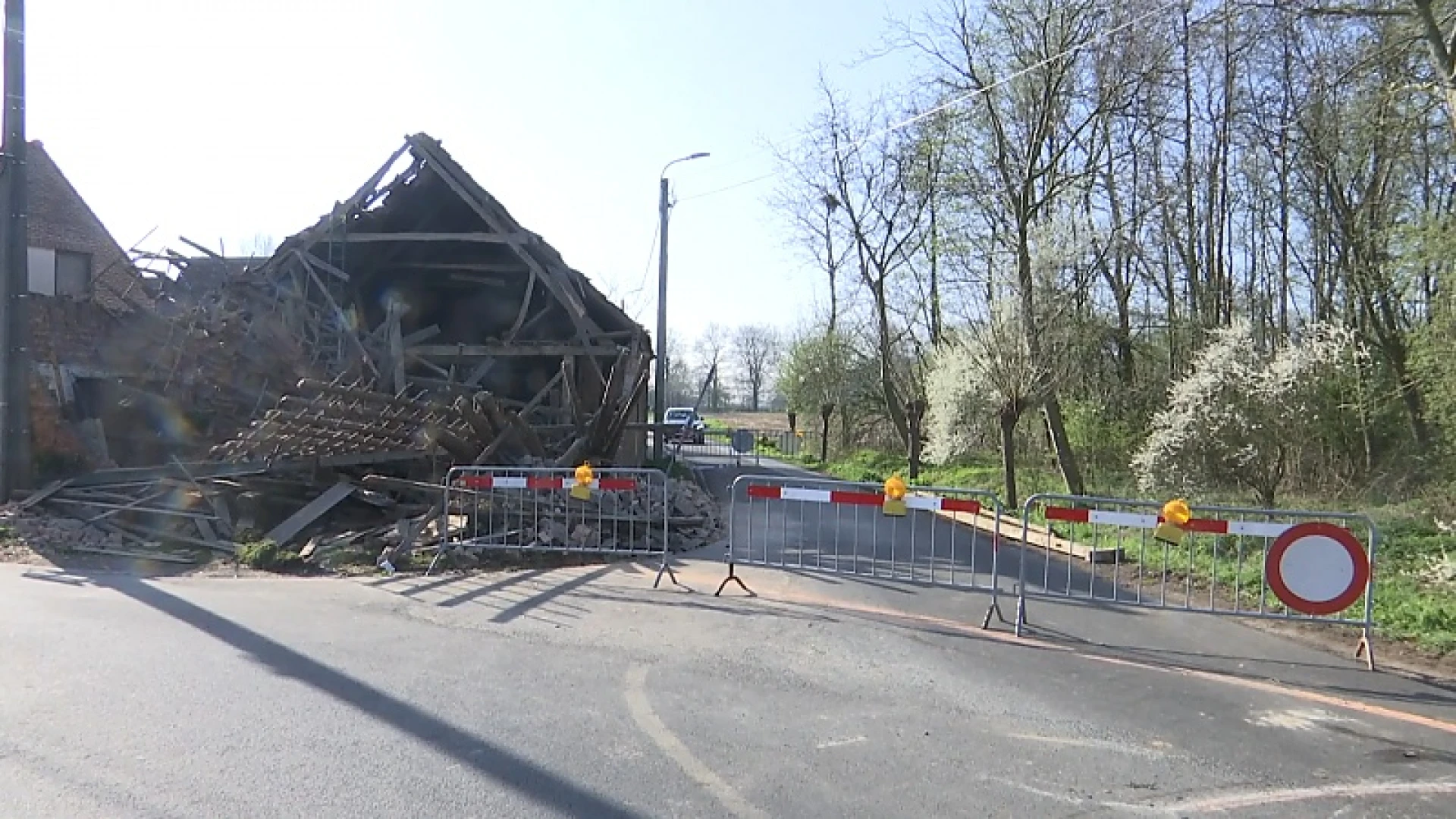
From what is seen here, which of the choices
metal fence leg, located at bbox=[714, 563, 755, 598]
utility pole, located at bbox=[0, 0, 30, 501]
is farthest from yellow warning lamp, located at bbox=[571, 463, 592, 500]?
utility pole, located at bbox=[0, 0, 30, 501]

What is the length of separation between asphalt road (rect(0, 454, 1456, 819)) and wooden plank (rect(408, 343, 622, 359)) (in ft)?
40.7

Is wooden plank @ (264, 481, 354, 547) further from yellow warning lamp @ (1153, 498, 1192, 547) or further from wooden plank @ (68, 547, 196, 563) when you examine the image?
yellow warning lamp @ (1153, 498, 1192, 547)

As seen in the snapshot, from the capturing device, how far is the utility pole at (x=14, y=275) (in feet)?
45.3

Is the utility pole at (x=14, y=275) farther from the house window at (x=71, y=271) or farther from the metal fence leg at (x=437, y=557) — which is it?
the house window at (x=71, y=271)

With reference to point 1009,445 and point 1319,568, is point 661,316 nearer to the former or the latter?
point 1009,445

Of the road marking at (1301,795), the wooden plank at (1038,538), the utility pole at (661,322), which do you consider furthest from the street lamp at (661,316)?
the road marking at (1301,795)

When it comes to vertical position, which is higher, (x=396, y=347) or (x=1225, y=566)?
(x=396, y=347)

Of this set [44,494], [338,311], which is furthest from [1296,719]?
[338,311]

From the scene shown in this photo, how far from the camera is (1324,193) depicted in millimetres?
23125

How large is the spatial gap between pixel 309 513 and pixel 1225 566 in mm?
11155

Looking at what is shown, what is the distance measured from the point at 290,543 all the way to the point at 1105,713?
32.8 feet

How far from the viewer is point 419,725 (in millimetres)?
5457

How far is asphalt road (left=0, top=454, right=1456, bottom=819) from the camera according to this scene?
15.0 ft

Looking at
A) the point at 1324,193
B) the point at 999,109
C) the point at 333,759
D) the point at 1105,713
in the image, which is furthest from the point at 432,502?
the point at 1324,193
